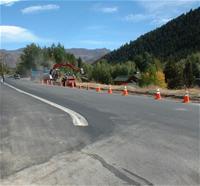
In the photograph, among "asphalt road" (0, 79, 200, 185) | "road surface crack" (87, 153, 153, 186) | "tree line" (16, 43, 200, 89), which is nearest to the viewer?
"road surface crack" (87, 153, 153, 186)

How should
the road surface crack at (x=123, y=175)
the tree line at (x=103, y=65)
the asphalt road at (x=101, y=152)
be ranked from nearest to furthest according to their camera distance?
the road surface crack at (x=123, y=175), the asphalt road at (x=101, y=152), the tree line at (x=103, y=65)

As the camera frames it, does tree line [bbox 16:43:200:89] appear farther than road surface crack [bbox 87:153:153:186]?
Yes

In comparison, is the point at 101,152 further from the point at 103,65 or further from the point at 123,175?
the point at 103,65

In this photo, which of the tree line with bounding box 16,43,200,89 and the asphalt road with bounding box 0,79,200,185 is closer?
the asphalt road with bounding box 0,79,200,185

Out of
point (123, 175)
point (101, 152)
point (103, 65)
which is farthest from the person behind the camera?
point (103, 65)

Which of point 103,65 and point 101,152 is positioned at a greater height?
point 103,65

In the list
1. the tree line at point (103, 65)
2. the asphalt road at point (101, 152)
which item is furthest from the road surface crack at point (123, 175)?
the tree line at point (103, 65)

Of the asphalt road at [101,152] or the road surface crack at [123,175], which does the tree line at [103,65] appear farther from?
the road surface crack at [123,175]

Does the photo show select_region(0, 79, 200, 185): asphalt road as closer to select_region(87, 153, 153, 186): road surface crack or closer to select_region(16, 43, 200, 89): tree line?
select_region(87, 153, 153, 186): road surface crack

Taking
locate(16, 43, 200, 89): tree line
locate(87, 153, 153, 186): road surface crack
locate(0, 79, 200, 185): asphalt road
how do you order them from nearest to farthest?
locate(87, 153, 153, 186): road surface crack
locate(0, 79, 200, 185): asphalt road
locate(16, 43, 200, 89): tree line

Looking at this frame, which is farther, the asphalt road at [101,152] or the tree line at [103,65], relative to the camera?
the tree line at [103,65]

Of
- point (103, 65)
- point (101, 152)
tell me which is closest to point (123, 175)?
point (101, 152)

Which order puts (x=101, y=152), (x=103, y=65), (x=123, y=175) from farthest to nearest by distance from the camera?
(x=103, y=65)
(x=101, y=152)
(x=123, y=175)

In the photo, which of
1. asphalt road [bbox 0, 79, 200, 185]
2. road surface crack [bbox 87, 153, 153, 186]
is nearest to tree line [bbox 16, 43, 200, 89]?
asphalt road [bbox 0, 79, 200, 185]
